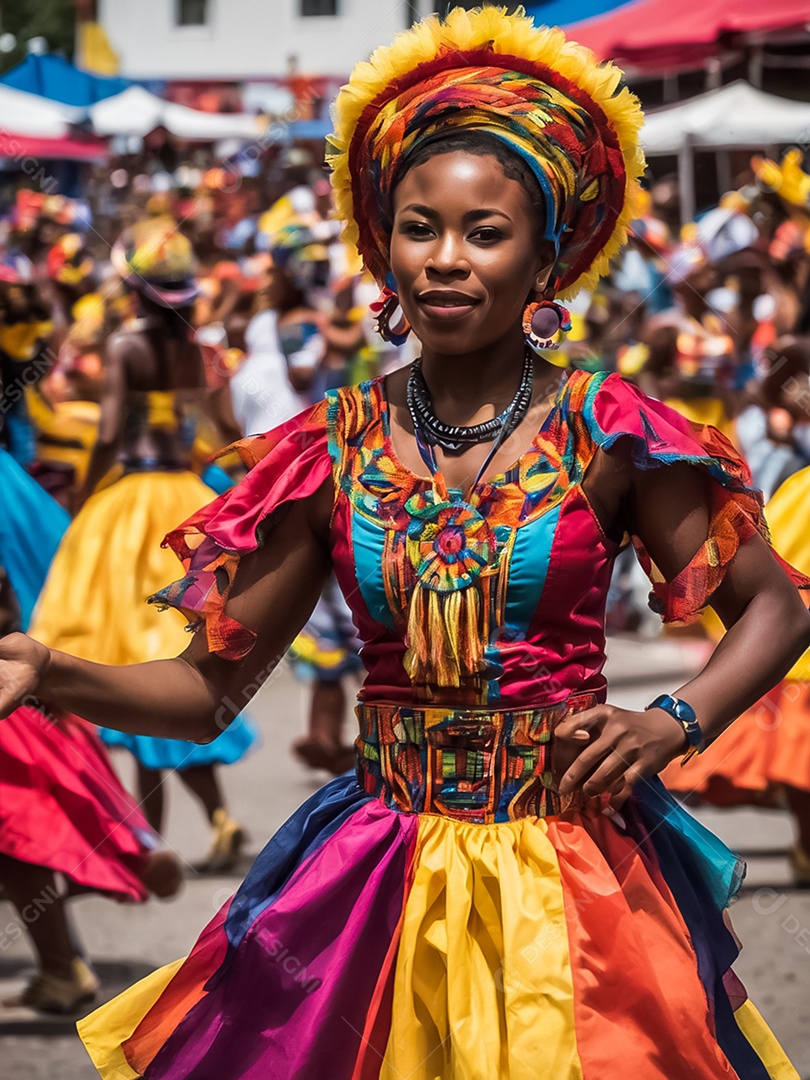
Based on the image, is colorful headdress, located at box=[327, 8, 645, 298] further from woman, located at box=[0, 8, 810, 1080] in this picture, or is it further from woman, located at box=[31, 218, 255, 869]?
woman, located at box=[31, 218, 255, 869]

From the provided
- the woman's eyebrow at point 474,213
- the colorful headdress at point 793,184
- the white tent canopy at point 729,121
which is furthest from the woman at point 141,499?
the white tent canopy at point 729,121

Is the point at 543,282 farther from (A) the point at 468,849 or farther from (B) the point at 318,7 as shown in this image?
(B) the point at 318,7

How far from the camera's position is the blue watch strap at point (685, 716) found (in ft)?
7.32

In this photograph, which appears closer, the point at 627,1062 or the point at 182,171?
the point at 627,1062

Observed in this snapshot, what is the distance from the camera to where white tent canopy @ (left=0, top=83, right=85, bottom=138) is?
60.7ft

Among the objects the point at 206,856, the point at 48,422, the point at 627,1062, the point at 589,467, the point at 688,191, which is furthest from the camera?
the point at 688,191

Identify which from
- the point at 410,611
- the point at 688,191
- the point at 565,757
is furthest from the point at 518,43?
the point at 688,191

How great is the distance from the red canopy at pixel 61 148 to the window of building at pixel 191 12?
1113 centimetres

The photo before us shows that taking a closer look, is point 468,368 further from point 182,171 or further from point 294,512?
point 182,171

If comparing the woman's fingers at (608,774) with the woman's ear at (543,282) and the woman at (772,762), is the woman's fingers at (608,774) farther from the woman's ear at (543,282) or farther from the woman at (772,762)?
the woman at (772,762)

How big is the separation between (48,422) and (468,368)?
7697 millimetres

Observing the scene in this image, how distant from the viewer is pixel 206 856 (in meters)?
6.35

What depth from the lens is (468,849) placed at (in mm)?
2363

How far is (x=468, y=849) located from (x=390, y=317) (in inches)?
32.5
